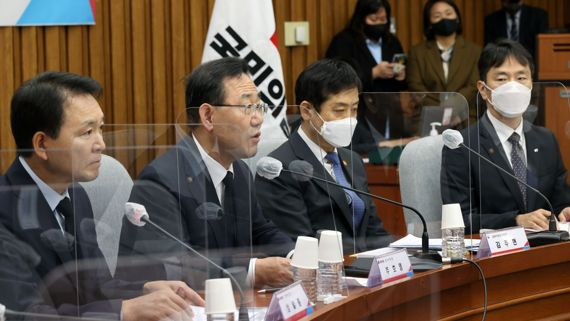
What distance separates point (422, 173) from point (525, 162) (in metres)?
0.44

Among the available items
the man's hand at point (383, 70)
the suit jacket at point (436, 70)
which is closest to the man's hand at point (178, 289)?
the man's hand at point (383, 70)

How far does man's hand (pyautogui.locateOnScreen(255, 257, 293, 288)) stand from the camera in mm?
2734

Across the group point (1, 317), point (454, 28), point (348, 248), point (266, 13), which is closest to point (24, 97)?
point (1, 317)

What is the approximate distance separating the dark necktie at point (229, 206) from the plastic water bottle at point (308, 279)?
10.4 inches

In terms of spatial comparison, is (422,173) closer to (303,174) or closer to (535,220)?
(535,220)

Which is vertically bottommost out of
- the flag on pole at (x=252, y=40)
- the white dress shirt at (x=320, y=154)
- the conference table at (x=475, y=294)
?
the conference table at (x=475, y=294)

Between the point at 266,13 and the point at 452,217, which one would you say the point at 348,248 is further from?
the point at 266,13

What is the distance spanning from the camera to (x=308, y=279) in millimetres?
2639

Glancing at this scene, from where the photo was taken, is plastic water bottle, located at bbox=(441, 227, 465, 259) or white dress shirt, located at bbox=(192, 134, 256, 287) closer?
white dress shirt, located at bbox=(192, 134, 256, 287)

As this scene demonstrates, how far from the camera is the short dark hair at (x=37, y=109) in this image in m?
2.47

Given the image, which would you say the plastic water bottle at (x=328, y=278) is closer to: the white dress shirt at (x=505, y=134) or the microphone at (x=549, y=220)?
the microphone at (x=549, y=220)

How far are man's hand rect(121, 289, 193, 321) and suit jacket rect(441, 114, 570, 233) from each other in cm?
Answer: 155

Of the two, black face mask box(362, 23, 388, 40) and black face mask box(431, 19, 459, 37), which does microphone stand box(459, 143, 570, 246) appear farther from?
black face mask box(431, 19, 459, 37)

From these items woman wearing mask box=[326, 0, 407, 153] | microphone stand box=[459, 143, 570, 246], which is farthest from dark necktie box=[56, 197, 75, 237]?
woman wearing mask box=[326, 0, 407, 153]
